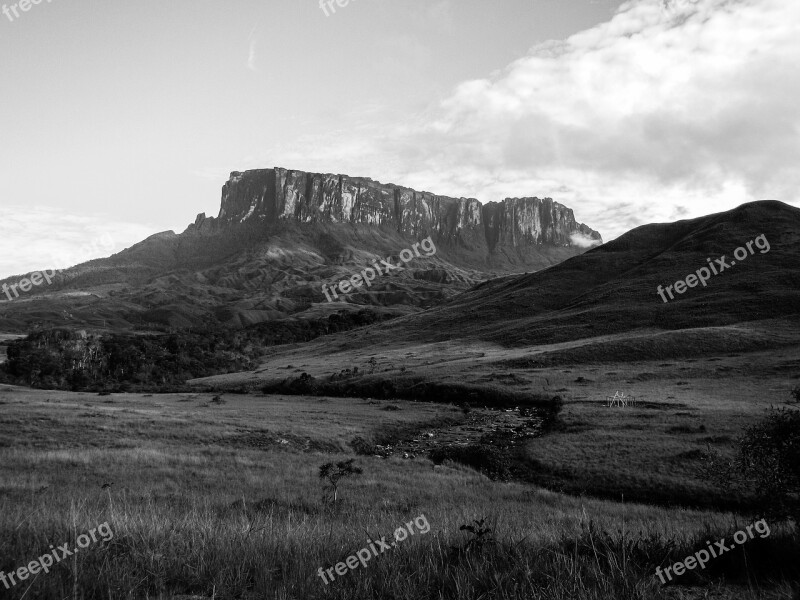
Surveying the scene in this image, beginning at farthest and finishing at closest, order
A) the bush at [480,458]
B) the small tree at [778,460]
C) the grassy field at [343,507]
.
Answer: the bush at [480,458]
the small tree at [778,460]
the grassy field at [343,507]

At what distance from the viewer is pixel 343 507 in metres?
16.8

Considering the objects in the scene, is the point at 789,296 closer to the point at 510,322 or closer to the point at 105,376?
the point at 510,322

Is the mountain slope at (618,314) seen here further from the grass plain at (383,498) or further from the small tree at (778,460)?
the small tree at (778,460)

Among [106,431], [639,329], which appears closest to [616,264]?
[639,329]

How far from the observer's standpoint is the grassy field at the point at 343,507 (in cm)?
455

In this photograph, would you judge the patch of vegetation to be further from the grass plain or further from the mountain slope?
the grass plain

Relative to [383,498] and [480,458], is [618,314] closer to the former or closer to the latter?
[480,458]

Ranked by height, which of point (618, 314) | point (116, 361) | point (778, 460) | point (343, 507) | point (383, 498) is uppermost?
point (116, 361)

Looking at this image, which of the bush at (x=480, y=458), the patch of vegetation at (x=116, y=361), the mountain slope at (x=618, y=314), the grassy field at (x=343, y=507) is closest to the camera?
the grassy field at (x=343, y=507)

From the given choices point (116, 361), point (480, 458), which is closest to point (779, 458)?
point (480, 458)

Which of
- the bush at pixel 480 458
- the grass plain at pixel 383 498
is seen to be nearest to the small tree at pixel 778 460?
→ the grass plain at pixel 383 498

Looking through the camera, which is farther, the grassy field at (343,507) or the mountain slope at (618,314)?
the mountain slope at (618,314)

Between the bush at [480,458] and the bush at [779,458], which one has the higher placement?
the bush at [779,458]

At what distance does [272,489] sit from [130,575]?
661 inches
